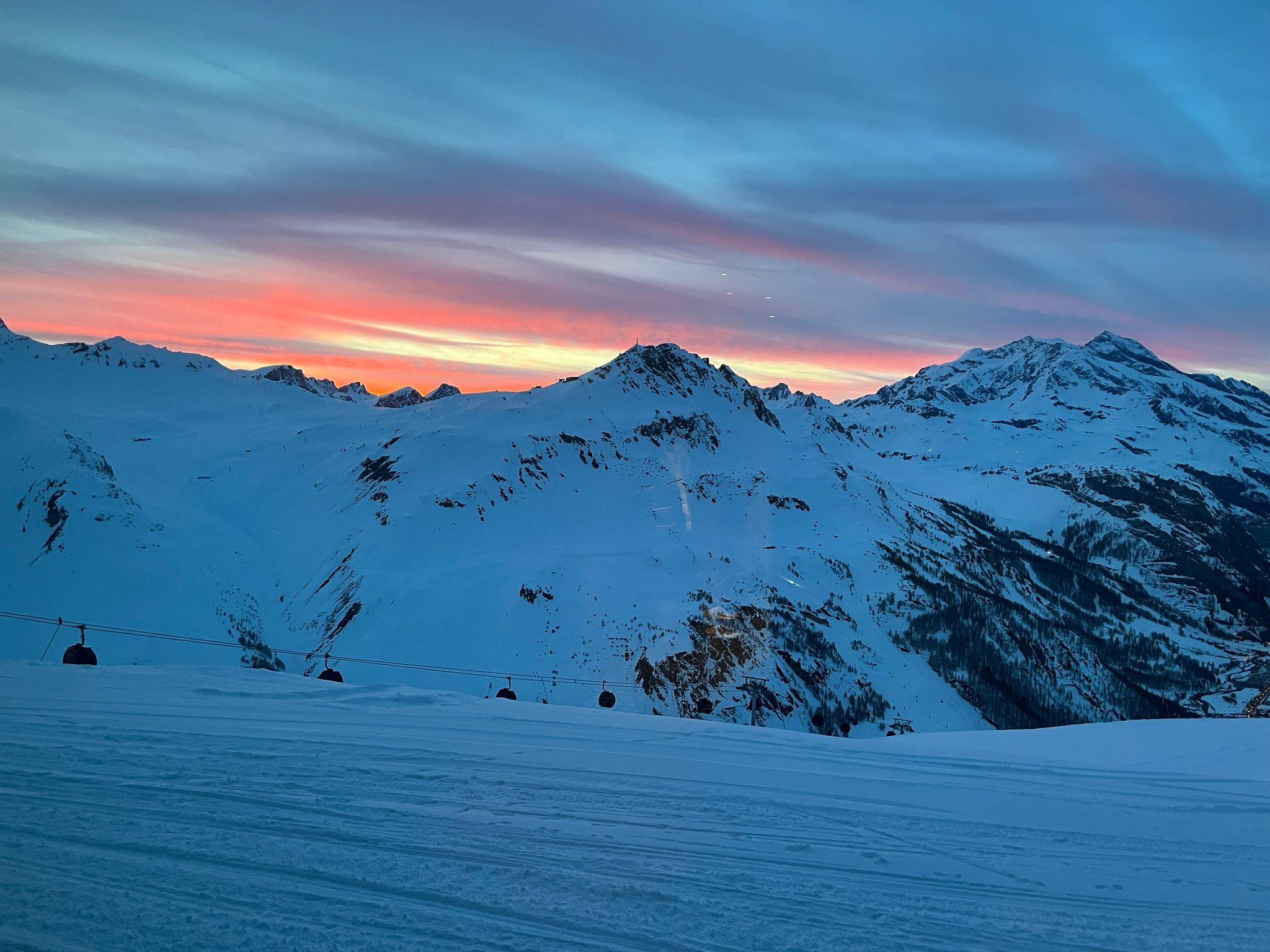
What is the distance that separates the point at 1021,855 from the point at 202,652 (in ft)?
113

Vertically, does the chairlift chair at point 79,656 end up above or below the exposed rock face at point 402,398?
below

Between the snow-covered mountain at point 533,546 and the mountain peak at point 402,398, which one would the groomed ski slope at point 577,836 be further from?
the mountain peak at point 402,398

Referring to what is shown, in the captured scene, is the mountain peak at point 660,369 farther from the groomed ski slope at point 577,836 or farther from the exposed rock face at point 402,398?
the exposed rock face at point 402,398

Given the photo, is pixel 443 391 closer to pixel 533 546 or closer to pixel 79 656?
pixel 533 546

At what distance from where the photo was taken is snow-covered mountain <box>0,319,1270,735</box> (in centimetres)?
3728

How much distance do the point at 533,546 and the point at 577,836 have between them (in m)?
43.1

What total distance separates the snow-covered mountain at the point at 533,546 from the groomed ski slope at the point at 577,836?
18.3m

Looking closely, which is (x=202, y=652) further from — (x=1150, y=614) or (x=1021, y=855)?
(x=1150, y=614)

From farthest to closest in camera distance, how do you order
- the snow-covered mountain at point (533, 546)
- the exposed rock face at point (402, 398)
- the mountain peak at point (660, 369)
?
1. the exposed rock face at point (402, 398)
2. the mountain peak at point (660, 369)
3. the snow-covered mountain at point (533, 546)

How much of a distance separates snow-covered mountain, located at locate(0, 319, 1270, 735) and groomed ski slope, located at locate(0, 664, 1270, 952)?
18347mm

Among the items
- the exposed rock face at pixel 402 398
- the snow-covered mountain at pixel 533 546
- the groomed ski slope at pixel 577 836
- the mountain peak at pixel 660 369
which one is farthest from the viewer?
the exposed rock face at pixel 402 398

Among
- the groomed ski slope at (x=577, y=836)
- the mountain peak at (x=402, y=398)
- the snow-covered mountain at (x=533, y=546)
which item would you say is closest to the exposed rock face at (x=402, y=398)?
Result: the mountain peak at (x=402, y=398)

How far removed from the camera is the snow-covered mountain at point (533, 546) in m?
37.3

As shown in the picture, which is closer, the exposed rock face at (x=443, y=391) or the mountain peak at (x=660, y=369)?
the mountain peak at (x=660, y=369)
